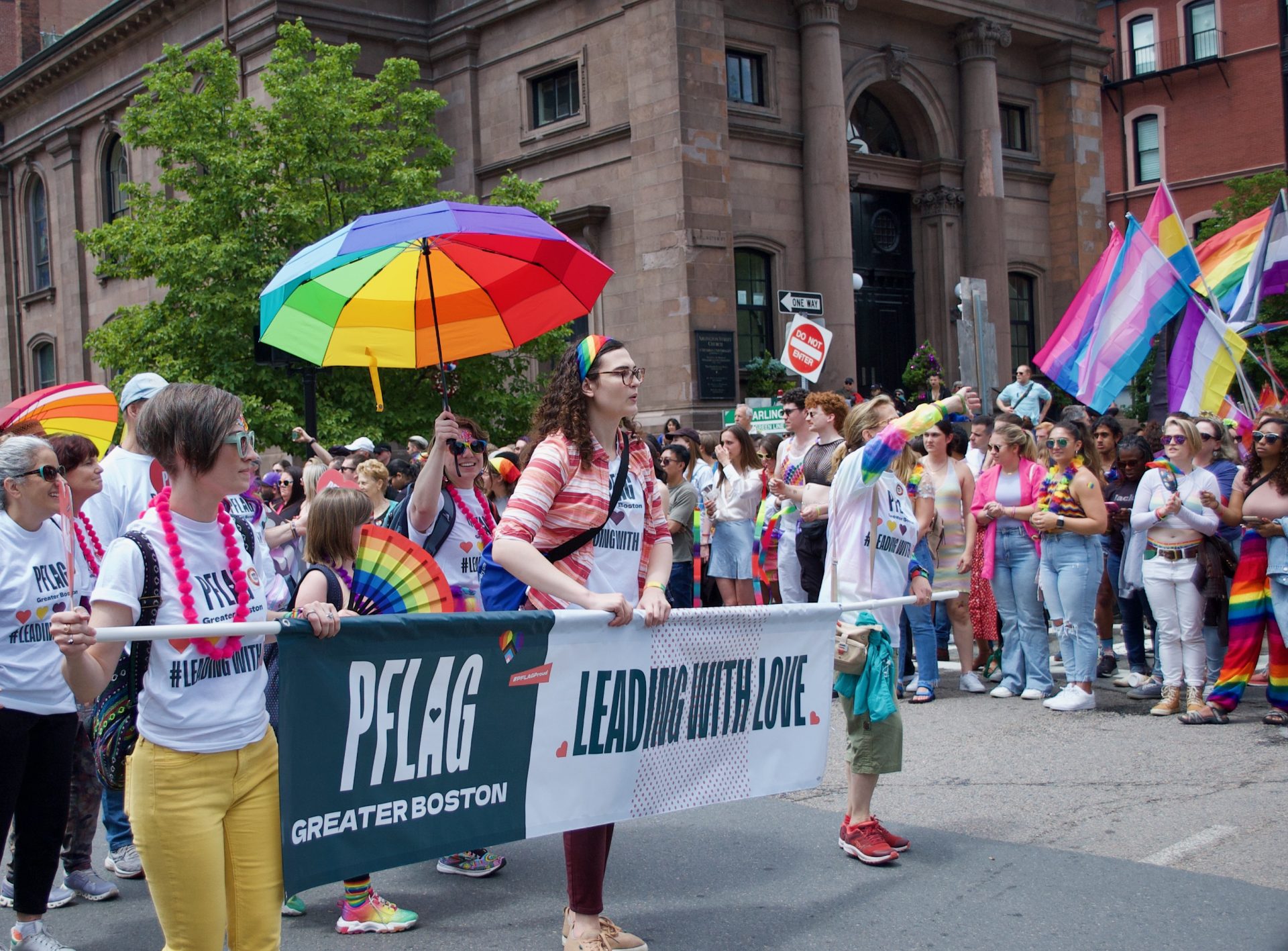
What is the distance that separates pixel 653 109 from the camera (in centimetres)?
2275

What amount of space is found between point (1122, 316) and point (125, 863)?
9513 millimetres

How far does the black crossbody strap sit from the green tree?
15306 millimetres

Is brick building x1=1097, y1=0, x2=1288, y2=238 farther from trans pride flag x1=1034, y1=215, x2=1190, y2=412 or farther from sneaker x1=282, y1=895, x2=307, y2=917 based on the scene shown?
sneaker x1=282, y1=895, x2=307, y2=917

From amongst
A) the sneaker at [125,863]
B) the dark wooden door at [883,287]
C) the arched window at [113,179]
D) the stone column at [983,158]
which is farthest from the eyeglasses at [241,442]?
the arched window at [113,179]

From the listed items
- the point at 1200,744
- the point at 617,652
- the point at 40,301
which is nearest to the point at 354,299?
the point at 617,652

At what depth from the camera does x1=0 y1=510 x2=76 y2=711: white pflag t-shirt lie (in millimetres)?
4477

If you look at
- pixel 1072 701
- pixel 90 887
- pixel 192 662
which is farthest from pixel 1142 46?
pixel 192 662

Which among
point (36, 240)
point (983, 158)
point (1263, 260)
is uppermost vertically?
point (36, 240)

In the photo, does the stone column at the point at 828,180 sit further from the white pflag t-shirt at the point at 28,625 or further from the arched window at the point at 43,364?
the arched window at the point at 43,364

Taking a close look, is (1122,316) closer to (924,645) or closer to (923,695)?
(924,645)

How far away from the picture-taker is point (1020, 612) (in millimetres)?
9250

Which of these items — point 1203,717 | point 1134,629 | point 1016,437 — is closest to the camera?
point 1203,717

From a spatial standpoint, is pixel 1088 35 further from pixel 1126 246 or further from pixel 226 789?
pixel 226 789

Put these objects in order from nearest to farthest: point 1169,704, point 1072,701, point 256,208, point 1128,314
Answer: point 1169,704 → point 1072,701 → point 1128,314 → point 256,208
